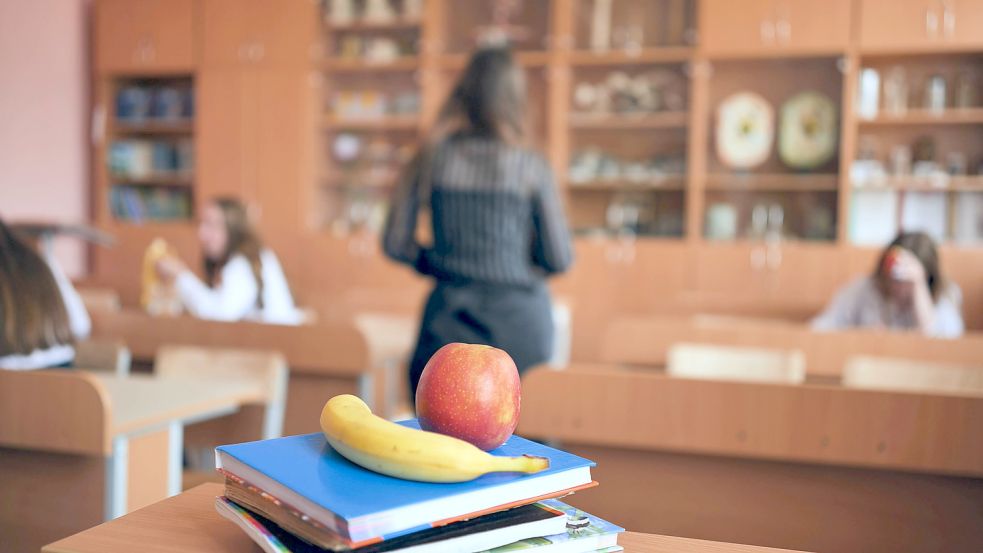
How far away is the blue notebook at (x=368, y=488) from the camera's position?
71 cm

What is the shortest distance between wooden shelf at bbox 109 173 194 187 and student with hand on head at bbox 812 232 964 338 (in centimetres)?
437

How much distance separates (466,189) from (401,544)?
5.42 feet

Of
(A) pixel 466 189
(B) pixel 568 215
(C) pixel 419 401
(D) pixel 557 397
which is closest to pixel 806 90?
(B) pixel 568 215

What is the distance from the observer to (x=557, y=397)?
1804 millimetres

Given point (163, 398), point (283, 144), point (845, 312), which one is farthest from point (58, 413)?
point (283, 144)

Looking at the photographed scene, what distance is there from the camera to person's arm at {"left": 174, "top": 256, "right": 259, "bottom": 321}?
11.3 feet

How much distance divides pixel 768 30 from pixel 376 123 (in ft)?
7.82

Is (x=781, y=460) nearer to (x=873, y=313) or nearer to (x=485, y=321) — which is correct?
(x=485, y=321)

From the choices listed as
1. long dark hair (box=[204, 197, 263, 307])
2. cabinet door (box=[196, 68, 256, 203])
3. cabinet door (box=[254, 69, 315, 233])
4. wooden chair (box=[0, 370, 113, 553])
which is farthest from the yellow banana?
cabinet door (box=[196, 68, 256, 203])

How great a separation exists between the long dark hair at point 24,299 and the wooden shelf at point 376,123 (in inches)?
157

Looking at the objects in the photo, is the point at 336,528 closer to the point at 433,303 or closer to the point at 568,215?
the point at 433,303

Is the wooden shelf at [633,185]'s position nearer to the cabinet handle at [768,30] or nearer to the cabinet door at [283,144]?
the cabinet handle at [768,30]

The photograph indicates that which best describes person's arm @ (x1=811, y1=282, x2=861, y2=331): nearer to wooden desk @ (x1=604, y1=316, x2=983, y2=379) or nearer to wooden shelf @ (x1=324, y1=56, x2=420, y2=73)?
wooden desk @ (x1=604, y1=316, x2=983, y2=379)

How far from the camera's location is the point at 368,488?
75 centimetres
